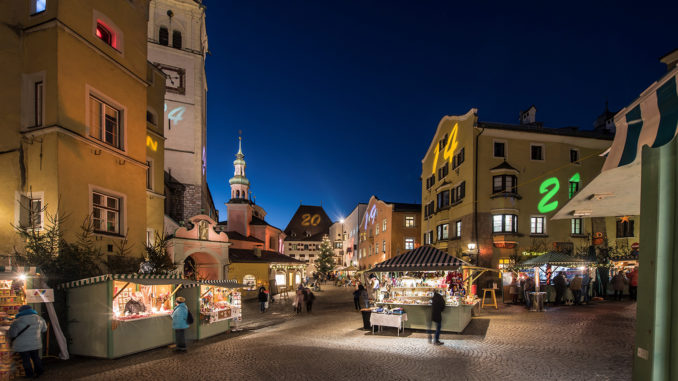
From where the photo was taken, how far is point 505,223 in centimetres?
2864

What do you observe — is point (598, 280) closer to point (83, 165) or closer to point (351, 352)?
point (351, 352)

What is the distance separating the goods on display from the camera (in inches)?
569

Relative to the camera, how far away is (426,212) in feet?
132

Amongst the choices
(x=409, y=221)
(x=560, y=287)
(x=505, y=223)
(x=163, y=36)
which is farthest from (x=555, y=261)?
(x=163, y=36)

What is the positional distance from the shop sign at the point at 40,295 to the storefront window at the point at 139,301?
152cm

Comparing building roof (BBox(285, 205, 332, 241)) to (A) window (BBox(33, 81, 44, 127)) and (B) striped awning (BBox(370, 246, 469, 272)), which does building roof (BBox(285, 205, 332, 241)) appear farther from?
(A) window (BBox(33, 81, 44, 127))

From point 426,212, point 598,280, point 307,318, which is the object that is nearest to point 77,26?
point 307,318

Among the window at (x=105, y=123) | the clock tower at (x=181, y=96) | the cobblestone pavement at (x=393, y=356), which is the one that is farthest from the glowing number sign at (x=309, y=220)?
the window at (x=105, y=123)

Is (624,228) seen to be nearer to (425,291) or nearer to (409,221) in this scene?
(409,221)

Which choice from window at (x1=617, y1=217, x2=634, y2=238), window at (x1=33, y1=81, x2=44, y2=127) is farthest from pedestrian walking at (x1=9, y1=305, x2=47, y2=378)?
window at (x1=617, y1=217, x2=634, y2=238)

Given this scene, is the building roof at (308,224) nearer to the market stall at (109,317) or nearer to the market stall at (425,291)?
the market stall at (425,291)

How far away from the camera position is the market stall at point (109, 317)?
11.0m

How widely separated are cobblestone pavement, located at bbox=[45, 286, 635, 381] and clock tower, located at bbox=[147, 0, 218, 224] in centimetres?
2082

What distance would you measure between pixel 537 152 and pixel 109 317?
99.1 feet
